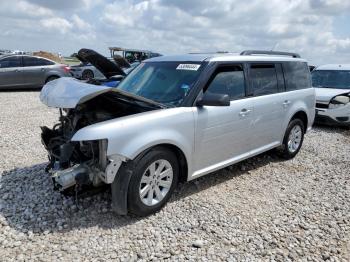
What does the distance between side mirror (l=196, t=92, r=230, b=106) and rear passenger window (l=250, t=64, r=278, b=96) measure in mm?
1214

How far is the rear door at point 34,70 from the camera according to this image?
14.2 meters

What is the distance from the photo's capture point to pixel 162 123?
3760 mm

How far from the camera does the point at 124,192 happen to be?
11.7 feet

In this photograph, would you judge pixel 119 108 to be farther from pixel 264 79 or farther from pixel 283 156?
pixel 283 156

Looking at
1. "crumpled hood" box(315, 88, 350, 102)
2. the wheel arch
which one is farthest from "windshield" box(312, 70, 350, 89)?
the wheel arch

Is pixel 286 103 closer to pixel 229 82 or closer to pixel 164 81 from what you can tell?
pixel 229 82

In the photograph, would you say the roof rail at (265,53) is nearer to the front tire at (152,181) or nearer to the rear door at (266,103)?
the rear door at (266,103)

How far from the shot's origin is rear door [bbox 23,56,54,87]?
14227 millimetres

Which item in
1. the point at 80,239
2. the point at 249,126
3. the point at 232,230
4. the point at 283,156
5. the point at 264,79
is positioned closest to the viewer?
the point at 80,239

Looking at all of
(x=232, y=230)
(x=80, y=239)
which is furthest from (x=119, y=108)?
(x=232, y=230)

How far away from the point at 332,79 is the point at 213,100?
7488mm

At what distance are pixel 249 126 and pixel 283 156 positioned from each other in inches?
65.1

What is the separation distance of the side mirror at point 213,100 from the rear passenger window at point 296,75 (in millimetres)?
2321

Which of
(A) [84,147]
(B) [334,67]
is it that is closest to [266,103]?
(A) [84,147]
